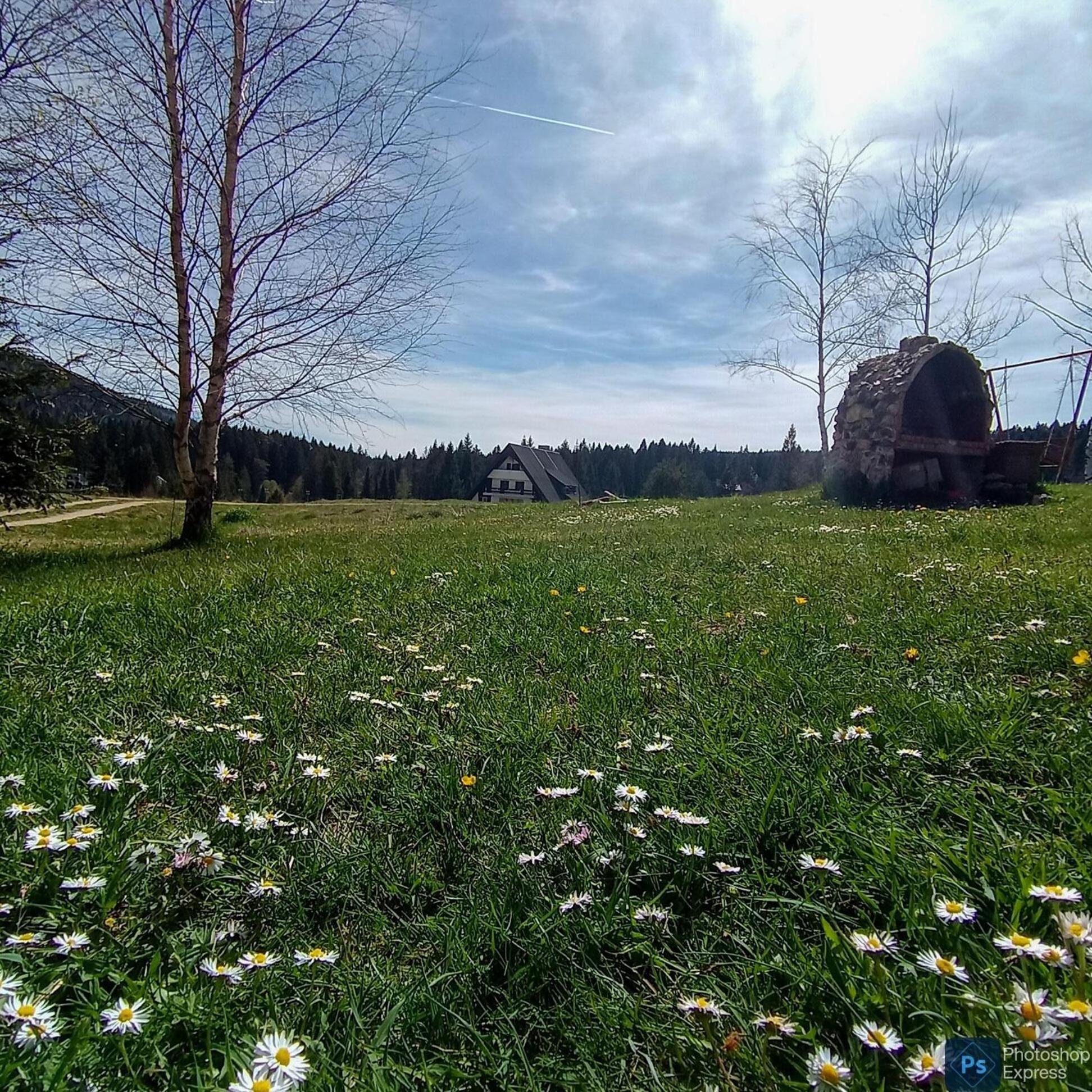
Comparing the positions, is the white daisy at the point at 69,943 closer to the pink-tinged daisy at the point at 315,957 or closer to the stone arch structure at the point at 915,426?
the pink-tinged daisy at the point at 315,957

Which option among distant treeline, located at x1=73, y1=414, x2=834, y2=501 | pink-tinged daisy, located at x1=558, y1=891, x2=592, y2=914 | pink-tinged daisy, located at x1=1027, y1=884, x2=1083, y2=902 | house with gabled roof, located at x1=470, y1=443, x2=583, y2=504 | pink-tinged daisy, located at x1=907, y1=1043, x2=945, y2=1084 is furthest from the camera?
distant treeline, located at x1=73, y1=414, x2=834, y2=501

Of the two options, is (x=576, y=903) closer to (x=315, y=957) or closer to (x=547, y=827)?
(x=547, y=827)

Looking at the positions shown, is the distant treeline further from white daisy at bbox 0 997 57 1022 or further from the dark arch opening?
white daisy at bbox 0 997 57 1022

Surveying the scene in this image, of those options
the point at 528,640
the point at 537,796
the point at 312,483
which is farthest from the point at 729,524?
the point at 312,483

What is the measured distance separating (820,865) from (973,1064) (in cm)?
58

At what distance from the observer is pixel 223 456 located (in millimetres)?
68250

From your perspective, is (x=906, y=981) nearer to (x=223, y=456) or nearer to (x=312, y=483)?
(x=223, y=456)

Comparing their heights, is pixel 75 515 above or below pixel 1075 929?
below

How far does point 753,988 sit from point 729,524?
9.59 meters

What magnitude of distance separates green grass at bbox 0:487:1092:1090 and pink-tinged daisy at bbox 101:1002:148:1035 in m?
0.04

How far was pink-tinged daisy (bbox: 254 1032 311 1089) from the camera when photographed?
115 centimetres

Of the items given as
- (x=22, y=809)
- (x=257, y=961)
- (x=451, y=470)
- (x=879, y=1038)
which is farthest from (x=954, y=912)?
(x=451, y=470)

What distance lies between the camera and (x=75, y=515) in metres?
22.6

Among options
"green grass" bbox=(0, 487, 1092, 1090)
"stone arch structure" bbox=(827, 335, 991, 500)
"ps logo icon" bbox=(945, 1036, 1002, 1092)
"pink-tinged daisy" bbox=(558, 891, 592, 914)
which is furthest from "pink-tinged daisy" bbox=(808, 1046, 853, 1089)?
"stone arch structure" bbox=(827, 335, 991, 500)
